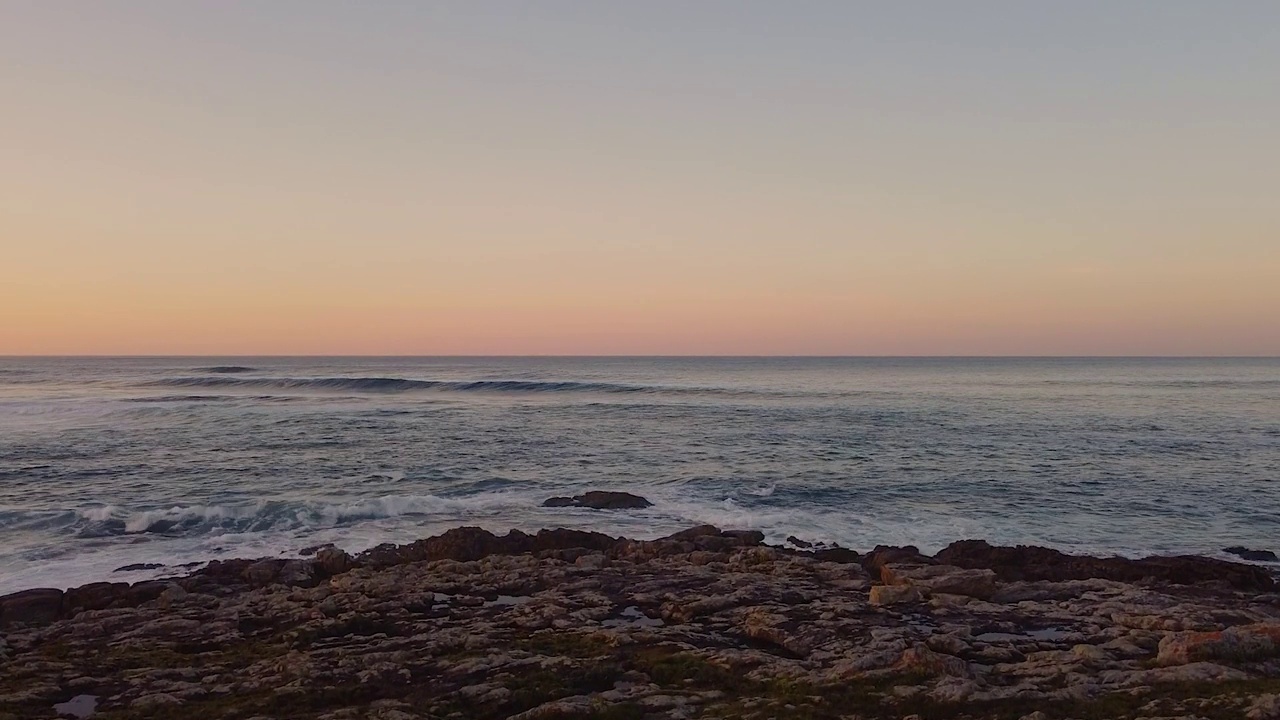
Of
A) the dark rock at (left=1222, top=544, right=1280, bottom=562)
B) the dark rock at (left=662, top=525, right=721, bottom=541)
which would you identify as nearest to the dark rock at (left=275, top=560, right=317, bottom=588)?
the dark rock at (left=662, top=525, right=721, bottom=541)

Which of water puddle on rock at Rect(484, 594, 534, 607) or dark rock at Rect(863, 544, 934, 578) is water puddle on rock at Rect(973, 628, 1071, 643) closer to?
dark rock at Rect(863, 544, 934, 578)

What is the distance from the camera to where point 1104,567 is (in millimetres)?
21703

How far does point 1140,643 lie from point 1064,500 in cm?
1999

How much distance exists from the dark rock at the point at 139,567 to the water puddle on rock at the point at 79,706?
11135 millimetres

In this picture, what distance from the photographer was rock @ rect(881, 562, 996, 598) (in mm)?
18891

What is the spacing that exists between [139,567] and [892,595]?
22.0m

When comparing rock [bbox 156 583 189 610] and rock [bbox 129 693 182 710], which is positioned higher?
rock [bbox 129 693 182 710]

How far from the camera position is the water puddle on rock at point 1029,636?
15461 millimetres

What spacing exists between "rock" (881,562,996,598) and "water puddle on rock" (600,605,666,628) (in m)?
6.88

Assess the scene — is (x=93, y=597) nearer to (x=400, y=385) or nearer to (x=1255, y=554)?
(x=1255, y=554)

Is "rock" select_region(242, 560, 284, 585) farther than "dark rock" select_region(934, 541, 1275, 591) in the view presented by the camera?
No

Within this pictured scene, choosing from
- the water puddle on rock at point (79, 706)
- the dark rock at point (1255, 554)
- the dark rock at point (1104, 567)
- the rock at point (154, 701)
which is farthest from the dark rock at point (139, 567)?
the dark rock at point (1255, 554)

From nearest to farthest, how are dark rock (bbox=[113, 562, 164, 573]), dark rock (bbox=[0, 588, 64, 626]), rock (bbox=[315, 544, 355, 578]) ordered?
dark rock (bbox=[0, 588, 64, 626]) → rock (bbox=[315, 544, 355, 578]) → dark rock (bbox=[113, 562, 164, 573])

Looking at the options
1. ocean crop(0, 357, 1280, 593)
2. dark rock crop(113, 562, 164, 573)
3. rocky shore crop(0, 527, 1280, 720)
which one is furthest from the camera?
ocean crop(0, 357, 1280, 593)
